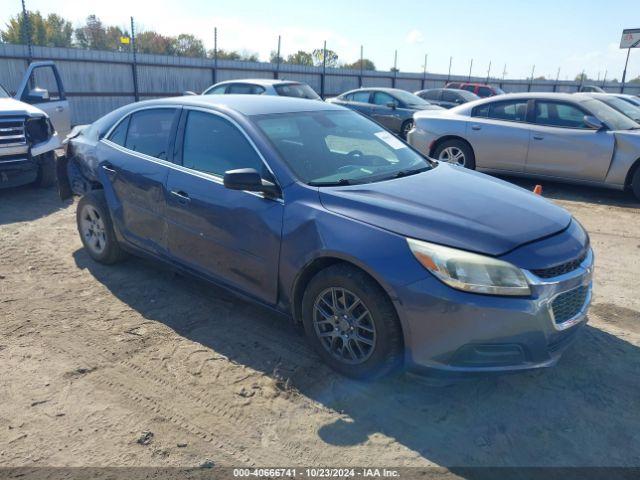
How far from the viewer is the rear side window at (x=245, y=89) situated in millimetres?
12367

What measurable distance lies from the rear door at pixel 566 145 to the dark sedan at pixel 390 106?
584 centimetres

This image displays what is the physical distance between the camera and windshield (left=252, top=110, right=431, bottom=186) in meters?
3.65

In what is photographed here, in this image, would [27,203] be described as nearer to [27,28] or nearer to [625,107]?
[27,28]

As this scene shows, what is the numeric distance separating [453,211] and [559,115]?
247 inches

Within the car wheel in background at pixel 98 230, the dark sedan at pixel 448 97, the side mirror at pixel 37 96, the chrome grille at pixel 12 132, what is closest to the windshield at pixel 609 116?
the car wheel in background at pixel 98 230

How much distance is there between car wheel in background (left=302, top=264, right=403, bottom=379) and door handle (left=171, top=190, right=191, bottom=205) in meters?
1.29

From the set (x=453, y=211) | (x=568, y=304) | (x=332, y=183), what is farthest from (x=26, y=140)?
(x=568, y=304)

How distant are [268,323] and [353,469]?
165cm

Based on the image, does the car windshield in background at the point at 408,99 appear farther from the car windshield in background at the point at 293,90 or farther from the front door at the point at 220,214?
the front door at the point at 220,214

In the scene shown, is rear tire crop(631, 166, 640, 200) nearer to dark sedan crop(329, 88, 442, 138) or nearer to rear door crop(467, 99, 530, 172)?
rear door crop(467, 99, 530, 172)

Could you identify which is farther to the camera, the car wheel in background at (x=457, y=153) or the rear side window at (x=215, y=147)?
the car wheel in background at (x=457, y=153)

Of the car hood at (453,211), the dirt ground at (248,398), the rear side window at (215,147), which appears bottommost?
the dirt ground at (248,398)

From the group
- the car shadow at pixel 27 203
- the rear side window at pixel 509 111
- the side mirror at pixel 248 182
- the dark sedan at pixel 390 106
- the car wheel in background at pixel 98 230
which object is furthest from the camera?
the dark sedan at pixel 390 106

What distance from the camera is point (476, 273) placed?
2.81m
